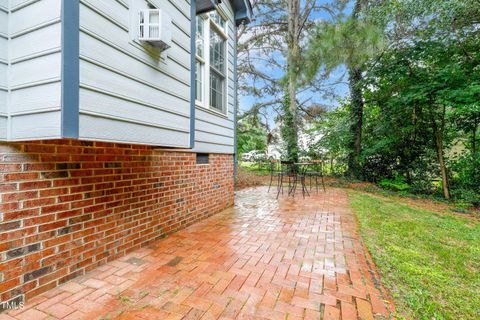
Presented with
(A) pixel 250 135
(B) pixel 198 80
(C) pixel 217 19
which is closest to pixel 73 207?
(B) pixel 198 80

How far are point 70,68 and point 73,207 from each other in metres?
1.11

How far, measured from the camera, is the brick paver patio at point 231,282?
5.17 ft

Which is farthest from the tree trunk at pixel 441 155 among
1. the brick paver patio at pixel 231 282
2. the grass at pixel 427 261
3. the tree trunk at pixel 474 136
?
the brick paver patio at pixel 231 282

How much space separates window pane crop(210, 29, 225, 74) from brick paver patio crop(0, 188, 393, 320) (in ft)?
9.55

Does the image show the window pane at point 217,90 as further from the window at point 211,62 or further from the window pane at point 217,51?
the window pane at point 217,51

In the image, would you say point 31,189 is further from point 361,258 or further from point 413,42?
point 413,42

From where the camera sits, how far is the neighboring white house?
1.39m

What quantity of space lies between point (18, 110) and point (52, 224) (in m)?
0.83

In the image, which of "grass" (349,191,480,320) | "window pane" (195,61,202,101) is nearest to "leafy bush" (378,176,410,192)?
"grass" (349,191,480,320)

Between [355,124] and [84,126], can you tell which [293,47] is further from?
[84,126]

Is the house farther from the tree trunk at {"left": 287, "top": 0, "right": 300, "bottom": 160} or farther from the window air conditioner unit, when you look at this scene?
the tree trunk at {"left": 287, "top": 0, "right": 300, "bottom": 160}

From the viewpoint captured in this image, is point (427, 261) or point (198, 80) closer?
point (427, 261)

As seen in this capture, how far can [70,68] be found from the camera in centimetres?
138

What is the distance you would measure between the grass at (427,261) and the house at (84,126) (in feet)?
7.85
